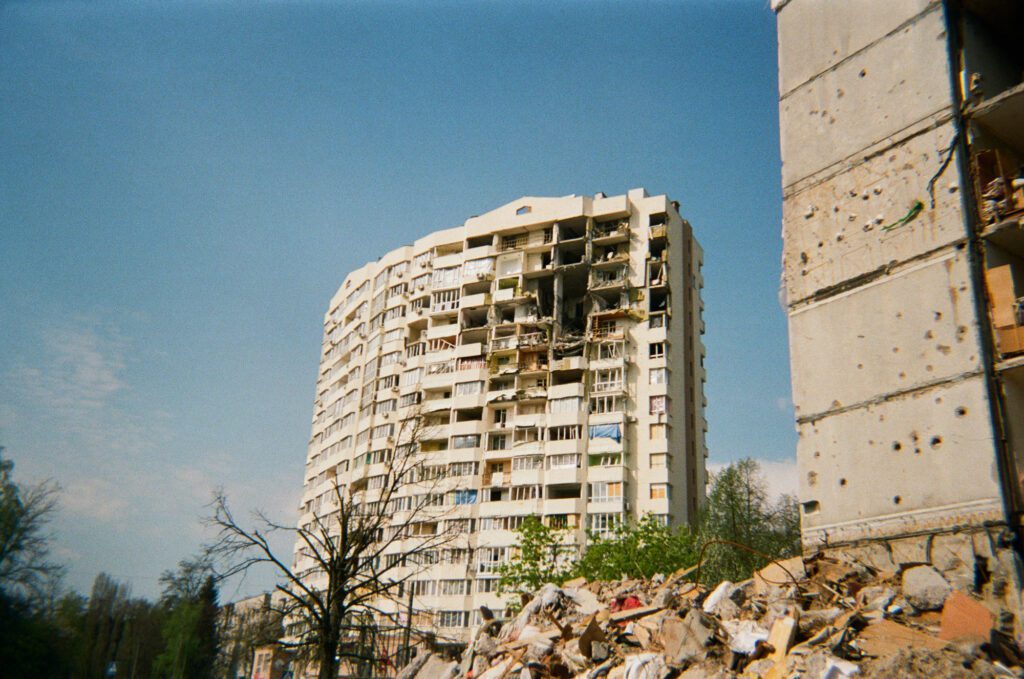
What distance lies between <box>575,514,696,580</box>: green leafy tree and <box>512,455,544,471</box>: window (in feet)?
39.8

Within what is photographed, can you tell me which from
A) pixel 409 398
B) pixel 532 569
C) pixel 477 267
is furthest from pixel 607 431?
pixel 477 267

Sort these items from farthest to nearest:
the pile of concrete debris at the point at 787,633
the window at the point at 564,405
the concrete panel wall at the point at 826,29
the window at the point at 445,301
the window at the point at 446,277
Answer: the window at the point at 446,277
the window at the point at 445,301
the window at the point at 564,405
the concrete panel wall at the point at 826,29
the pile of concrete debris at the point at 787,633

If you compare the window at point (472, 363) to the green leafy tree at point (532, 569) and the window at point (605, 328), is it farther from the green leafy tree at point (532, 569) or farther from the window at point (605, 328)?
the green leafy tree at point (532, 569)

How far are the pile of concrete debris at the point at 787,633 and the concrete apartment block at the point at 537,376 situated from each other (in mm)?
34200

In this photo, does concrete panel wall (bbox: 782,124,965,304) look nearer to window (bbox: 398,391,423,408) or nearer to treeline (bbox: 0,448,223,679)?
treeline (bbox: 0,448,223,679)

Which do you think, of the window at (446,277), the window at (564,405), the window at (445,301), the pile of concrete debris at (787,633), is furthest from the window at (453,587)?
the pile of concrete debris at (787,633)

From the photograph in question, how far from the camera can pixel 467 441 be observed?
51375mm

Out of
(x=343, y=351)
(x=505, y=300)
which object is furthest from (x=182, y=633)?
(x=505, y=300)

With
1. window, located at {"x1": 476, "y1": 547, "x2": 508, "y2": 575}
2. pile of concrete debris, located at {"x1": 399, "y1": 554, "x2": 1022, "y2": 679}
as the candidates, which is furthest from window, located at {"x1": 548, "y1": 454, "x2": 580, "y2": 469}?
pile of concrete debris, located at {"x1": 399, "y1": 554, "x2": 1022, "y2": 679}

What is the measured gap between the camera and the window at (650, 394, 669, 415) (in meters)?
47.1

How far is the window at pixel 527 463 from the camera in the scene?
1902 inches

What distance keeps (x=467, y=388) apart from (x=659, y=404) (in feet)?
44.3

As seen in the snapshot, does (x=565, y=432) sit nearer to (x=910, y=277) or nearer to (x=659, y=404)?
(x=659, y=404)

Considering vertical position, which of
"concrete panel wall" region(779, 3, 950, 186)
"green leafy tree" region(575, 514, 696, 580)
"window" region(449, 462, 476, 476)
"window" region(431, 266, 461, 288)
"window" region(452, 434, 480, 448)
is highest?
"window" region(431, 266, 461, 288)
